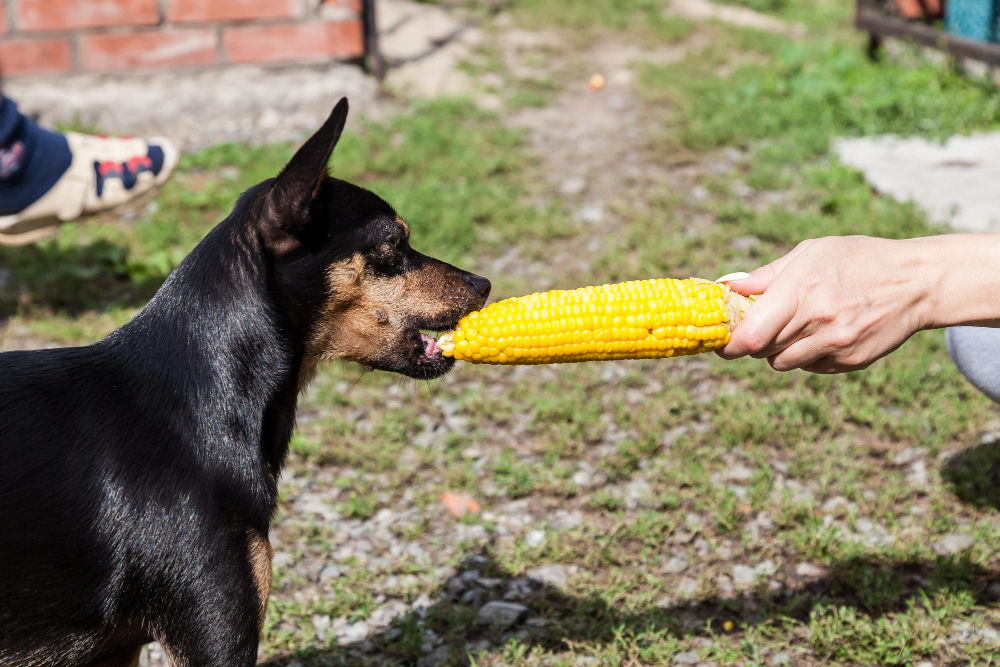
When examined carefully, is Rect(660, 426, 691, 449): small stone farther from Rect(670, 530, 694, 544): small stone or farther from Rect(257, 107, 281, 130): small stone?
Rect(257, 107, 281, 130): small stone

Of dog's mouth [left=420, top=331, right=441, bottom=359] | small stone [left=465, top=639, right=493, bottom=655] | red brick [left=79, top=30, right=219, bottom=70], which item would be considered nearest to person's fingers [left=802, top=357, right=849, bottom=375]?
dog's mouth [left=420, top=331, right=441, bottom=359]

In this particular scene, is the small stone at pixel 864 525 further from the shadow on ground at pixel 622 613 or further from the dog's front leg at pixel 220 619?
the dog's front leg at pixel 220 619

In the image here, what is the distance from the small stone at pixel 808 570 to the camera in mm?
3564

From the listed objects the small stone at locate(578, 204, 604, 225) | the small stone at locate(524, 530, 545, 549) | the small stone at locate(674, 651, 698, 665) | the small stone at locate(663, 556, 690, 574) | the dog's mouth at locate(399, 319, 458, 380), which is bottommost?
the small stone at locate(578, 204, 604, 225)

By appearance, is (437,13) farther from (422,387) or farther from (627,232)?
(422,387)

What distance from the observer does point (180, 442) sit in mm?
2543

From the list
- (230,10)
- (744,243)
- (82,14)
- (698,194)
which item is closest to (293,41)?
(230,10)

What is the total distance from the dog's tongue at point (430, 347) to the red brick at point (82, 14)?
5.15 metres

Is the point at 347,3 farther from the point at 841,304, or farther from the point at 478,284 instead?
the point at 841,304

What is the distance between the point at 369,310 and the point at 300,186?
485 millimetres

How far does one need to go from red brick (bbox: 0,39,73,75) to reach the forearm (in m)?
6.34

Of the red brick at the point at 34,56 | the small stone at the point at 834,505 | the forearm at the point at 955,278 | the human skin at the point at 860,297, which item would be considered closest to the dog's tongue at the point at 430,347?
the human skin at the point at 860,297

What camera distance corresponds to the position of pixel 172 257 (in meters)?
5.77

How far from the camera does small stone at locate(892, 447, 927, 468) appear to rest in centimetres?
416
